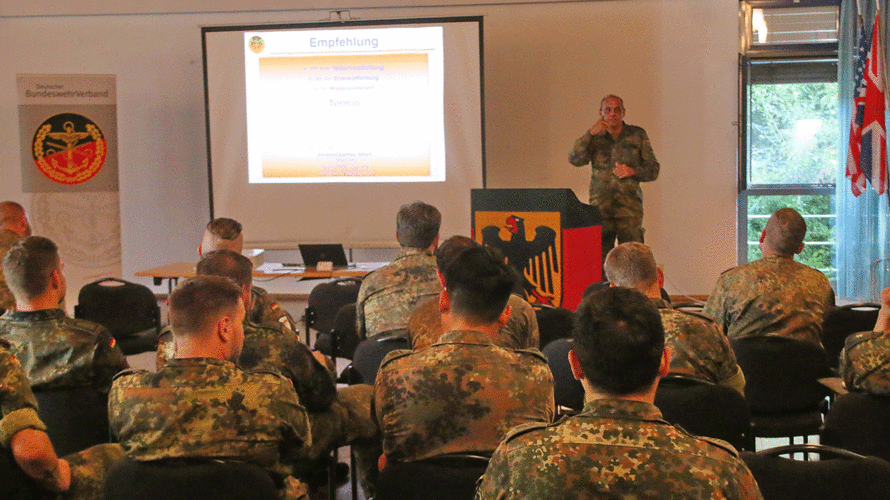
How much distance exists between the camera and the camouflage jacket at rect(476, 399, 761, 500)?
1.25 m

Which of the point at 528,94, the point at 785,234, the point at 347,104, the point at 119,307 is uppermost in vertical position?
the point at 528,94

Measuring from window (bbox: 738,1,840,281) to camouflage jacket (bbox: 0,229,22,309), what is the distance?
5961mm

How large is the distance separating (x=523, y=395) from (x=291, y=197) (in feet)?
18.5

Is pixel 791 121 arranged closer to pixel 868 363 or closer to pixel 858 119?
pixel 858 119

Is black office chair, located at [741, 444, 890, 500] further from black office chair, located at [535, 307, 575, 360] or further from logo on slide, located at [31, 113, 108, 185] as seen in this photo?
logo on slide, located at [31, 113, 108, 185]

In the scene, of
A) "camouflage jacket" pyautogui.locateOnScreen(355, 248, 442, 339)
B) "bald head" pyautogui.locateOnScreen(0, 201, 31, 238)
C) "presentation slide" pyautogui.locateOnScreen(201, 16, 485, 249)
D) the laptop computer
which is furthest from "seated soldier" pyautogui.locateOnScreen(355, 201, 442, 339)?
"presentation slide" pyautogui.locateOnScreen(201, 16, 485, 249)

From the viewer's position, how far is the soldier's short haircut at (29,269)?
2578 millimetres

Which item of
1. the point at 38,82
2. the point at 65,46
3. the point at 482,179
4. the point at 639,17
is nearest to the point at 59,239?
the point at 38,82

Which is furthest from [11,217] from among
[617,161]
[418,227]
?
[617,161]

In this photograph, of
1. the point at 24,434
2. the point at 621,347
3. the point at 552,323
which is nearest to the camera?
the point at 621,347

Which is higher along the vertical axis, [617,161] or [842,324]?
[617,161]

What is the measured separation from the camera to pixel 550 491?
4.23 ft

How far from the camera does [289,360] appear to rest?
7.64ft

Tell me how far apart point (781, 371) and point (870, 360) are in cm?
50
